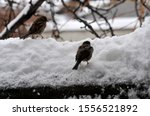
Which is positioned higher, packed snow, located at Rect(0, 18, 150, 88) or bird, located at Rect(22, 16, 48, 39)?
bird, located at Rect(22, 16, 48, 39)

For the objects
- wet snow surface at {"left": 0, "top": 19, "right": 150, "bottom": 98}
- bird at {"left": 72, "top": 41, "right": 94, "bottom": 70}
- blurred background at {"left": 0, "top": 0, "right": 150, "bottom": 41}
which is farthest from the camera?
blurred background at {"left": 0, "top": 0, "right": 150, "bottom": 41}

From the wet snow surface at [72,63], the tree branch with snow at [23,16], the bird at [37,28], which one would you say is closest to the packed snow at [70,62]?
the wet snow surface at [72,63]

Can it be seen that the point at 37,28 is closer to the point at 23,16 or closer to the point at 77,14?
the point at 23,16

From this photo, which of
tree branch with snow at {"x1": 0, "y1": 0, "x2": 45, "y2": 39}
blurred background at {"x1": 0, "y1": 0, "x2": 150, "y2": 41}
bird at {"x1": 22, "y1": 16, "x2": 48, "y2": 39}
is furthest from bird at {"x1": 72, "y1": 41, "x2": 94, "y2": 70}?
tree branch with snow at {"x1": 0, "y1": 0, "x2": 45, "y2": 39}

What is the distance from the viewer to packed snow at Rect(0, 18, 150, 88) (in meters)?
2.42

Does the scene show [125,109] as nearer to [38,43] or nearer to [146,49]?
[146,49]

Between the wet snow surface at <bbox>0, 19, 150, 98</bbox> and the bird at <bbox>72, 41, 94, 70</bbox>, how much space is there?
3 cm

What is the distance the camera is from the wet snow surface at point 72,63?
2404 mm

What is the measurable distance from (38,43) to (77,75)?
22.9 inches

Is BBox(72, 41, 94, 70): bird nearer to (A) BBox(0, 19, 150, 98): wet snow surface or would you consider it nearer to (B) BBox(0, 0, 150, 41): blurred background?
(A) BBox(0, 19, 150, 98): wet snow surface

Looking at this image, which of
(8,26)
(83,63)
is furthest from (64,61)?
(8,26)

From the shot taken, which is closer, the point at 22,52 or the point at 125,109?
the point at 125,109

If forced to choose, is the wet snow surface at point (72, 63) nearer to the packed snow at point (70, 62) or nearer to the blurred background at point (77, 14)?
the packed snow at point (70, 62)

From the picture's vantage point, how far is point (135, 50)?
2.58 metres
